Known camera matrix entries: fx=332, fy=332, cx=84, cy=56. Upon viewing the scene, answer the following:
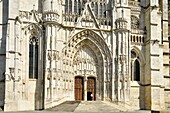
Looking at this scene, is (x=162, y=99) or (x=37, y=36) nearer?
(x=37, y=36)

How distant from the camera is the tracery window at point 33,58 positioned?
2972 centimetres

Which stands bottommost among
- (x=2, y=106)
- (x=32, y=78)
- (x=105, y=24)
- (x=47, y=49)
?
(x=2, y=106)

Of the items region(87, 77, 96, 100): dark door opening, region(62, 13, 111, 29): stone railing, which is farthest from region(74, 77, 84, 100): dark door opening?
region(62, 13, 111, 29): stone railing

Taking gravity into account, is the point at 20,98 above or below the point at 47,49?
below

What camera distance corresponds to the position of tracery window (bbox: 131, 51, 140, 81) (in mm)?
33375

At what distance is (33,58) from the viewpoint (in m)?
29.9

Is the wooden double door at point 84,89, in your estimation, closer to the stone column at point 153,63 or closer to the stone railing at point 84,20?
the stone railing at point 84,20

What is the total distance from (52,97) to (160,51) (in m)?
12.7

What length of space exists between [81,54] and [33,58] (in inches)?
191

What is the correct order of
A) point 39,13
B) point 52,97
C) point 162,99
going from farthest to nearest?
point 162,99 → point 39,13 → point 52,97

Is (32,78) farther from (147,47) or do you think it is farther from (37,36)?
(147,47)

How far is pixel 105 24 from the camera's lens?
106 feet

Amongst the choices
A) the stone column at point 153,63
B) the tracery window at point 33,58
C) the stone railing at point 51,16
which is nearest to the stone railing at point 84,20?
the stone railing at point 51,16

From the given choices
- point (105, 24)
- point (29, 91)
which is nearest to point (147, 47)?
point (105, 24)
